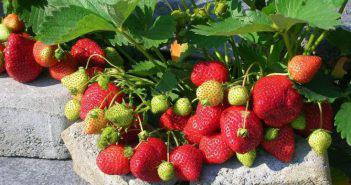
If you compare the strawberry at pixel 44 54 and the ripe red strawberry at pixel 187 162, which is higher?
the strawberry at pixel 44 54

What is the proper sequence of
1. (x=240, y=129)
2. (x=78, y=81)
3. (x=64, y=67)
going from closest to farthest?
(x=240, y=129)
(x=78, y=81)
(x=64, y=67)

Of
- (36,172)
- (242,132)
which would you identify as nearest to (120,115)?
(242,132)

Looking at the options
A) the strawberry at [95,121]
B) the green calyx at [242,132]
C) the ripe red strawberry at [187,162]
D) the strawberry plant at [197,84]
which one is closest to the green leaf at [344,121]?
the strawberry plant at [197,84]

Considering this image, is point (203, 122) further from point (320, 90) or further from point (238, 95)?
point (320, 90)

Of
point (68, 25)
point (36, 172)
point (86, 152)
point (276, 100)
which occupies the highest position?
point (68, 25)

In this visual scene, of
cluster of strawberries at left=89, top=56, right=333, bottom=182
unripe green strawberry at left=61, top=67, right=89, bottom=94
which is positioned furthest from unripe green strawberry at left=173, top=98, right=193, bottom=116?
unripe green strawberry at left=61, top=67, right=89, bottom=94

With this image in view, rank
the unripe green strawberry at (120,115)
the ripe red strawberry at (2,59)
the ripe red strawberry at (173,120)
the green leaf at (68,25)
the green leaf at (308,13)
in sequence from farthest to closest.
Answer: the ripe red strawberry at (2,59), the ripe red strawberry at (173,120), the unripe green strawberry at (120,115), the green leaf at (68,25), the green leaf at (308,13)

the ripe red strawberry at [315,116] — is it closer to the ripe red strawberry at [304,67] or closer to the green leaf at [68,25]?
the ripe red strawberry at [304,67]
